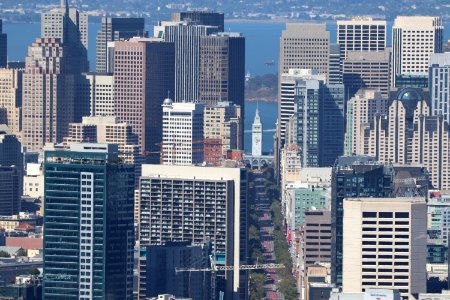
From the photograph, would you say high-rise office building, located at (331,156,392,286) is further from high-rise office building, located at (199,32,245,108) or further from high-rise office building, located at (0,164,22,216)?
high-rise office building, located at (199,32,245,108)

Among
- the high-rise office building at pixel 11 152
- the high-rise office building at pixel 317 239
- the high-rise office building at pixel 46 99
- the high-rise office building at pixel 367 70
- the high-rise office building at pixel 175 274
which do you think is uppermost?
the high-rise office building at pixel 367 70

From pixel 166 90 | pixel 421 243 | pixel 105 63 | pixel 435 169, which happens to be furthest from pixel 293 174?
pixel 421 243

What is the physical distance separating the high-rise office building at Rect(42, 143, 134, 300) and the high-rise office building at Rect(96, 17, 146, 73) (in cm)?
5170

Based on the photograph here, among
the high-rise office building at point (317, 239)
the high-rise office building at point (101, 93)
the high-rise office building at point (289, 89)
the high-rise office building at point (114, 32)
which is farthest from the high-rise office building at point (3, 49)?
the high-rise office building at point (317, 239)

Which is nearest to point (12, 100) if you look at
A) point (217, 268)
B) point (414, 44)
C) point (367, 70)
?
point (367, 70)

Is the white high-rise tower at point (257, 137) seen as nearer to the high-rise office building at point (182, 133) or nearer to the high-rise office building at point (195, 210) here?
the high-rise office building at point (182, 133)

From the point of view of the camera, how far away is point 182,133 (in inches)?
3536

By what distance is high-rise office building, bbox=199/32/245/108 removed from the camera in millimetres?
101500

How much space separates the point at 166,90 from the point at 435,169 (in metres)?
12.0

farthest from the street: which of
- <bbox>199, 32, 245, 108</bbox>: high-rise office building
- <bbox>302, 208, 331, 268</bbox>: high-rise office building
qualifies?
<bbox>199, 32, 245, 108</bbox>: high-rise office building

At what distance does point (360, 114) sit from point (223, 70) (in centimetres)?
651

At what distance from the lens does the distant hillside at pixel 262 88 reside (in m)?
123

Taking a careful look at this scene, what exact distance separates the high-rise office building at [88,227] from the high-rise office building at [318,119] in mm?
36357

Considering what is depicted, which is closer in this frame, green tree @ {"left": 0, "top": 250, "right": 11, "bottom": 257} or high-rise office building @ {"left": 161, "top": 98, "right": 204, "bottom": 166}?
green tree @ {"left": 0, "top": 250, "right": 11, "bottom": 257}
